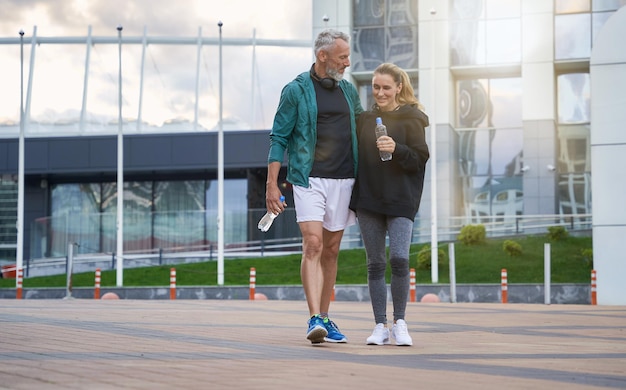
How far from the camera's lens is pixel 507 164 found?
1772 inches

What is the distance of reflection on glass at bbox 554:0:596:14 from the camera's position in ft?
142

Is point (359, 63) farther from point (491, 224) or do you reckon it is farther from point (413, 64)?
point (491, 224)

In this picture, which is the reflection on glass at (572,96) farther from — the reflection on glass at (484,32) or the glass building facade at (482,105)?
the reflection on glass at (484,32)

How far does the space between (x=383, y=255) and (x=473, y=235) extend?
104ft

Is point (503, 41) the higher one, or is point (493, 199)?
point (503, 41)

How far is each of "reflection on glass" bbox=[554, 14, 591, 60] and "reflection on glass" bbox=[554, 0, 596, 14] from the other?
0.20 metres

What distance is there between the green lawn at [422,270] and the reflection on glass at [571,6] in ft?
31.5

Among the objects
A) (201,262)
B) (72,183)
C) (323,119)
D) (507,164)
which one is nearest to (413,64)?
(507,164)

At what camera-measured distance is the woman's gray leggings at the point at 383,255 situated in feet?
25.7

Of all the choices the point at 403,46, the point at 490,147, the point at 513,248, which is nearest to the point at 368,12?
the point at 403,46

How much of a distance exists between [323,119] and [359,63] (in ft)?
123

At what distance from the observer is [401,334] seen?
7594 mm

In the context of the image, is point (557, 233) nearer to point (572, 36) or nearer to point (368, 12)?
point (572, 36)

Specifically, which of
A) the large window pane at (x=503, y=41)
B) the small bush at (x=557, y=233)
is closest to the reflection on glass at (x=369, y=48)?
the large window pane at (x=503, y=41)
